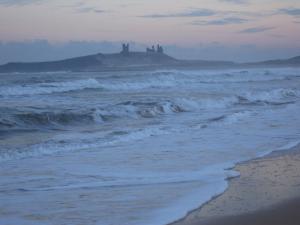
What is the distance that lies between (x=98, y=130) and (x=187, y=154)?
4434 mm

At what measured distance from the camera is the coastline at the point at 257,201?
5449 mm

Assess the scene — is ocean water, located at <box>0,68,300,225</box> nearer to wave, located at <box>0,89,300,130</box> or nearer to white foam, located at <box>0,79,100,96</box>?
wave, located at <box>0,89,300,130</box>

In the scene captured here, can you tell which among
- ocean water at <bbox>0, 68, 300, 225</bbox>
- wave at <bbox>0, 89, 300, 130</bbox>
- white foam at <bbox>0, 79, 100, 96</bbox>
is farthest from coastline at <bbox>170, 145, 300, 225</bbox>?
white foam at <bbox>0, 79, 100, 96</bbox>

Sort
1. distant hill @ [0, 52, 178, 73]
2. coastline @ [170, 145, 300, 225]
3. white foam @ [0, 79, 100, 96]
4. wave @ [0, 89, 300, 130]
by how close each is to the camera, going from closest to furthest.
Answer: coastline @ [170, 145, 300, 225], wave @ [0, 89, 300, 130], white foam @ [0, 79, 100, 96], distant hill @ [0, 52, 178, 73]

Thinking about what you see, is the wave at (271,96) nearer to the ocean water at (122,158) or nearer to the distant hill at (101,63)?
the ocean water at (122,158)

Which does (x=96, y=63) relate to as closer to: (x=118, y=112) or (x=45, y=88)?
(x=45, y=88)

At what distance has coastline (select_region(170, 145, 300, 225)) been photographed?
5449mm

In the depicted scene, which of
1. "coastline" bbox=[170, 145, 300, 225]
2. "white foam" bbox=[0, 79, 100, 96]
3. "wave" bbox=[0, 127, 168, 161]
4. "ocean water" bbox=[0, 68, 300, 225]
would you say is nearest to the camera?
"coastline" bbox=[170, 145, 300, 225]

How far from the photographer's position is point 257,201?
239 inches

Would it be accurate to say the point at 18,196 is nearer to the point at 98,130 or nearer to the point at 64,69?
the point at 98,130

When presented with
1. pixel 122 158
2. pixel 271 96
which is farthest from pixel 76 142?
pixel 271 96

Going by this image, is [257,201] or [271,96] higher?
[257,201]

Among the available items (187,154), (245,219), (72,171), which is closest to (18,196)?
(72,171)

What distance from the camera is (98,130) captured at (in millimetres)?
13672
